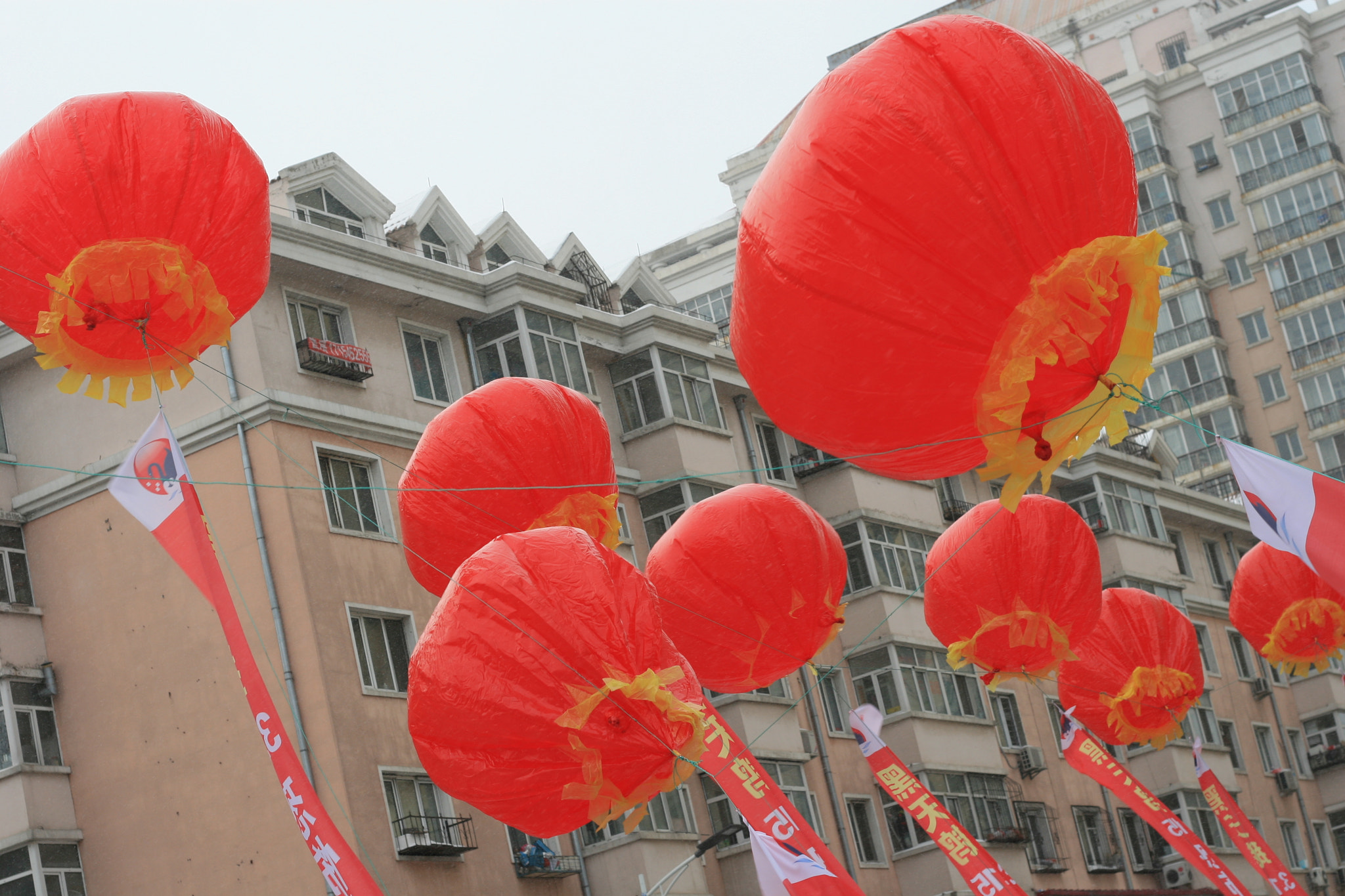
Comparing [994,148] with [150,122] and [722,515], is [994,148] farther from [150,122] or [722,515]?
[722,515]

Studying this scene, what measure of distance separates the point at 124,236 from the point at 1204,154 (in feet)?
179

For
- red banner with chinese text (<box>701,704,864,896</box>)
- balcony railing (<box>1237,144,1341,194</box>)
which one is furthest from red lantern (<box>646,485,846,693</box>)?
balcony railing (<box>1237,144,1341,194</box>)

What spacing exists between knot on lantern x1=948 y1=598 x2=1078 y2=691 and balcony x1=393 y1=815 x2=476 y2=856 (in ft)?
32.5

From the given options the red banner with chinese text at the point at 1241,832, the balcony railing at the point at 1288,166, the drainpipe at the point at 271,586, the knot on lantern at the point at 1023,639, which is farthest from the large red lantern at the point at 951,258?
the balcony railing at the point at 1288,166

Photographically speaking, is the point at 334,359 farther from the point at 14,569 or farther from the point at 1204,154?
the point at 1204,154

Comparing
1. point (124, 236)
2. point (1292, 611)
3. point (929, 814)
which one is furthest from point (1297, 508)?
point (1292, 611)

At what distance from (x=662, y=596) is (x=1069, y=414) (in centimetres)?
609

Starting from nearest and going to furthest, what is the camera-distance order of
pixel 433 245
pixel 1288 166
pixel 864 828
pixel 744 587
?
1. pixel 744 587
2. pixel 433 245
3. pixel 864 828
4. pixel 1288 166

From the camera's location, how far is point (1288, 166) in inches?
2259

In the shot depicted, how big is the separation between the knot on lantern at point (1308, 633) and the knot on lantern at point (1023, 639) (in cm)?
552

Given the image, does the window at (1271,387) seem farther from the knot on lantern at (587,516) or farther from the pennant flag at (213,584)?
the pennant flag at (213,584)

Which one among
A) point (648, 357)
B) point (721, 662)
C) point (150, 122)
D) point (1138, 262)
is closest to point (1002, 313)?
point (1138, 262)

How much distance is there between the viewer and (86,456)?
82.2 feet

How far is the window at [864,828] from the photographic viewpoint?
3155cm
